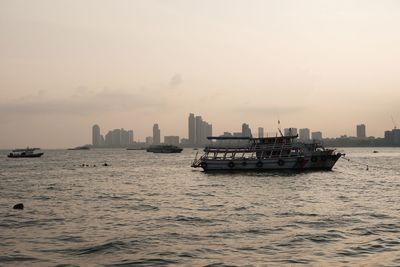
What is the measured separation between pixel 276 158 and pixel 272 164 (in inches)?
47.5

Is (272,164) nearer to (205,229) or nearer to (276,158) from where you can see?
(276,158)

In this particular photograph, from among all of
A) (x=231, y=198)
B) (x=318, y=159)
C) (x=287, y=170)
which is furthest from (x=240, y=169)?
(x=231, y=198)

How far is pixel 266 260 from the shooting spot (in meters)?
19.6

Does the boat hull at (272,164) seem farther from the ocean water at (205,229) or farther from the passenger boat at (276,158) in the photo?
the ocean water at (205,229)

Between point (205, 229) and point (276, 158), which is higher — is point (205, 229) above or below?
below

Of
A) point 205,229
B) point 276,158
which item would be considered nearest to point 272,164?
point 276,158

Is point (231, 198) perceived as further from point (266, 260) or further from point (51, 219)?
point (266, 260)

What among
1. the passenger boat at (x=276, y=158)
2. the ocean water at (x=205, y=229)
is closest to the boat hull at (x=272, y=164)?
the passenger boat at (x=276, y=158)

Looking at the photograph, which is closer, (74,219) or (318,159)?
(74,219)

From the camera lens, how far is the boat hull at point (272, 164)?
244 feet

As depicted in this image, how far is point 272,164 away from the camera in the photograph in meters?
74.5

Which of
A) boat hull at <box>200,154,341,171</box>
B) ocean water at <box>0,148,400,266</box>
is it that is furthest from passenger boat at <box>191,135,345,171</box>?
ocean water at <box>0,148,400,266</box>

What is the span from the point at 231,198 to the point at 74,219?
55.5 ft

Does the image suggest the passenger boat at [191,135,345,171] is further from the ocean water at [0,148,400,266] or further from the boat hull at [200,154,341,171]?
the ocean water at [0,148,400,266]
